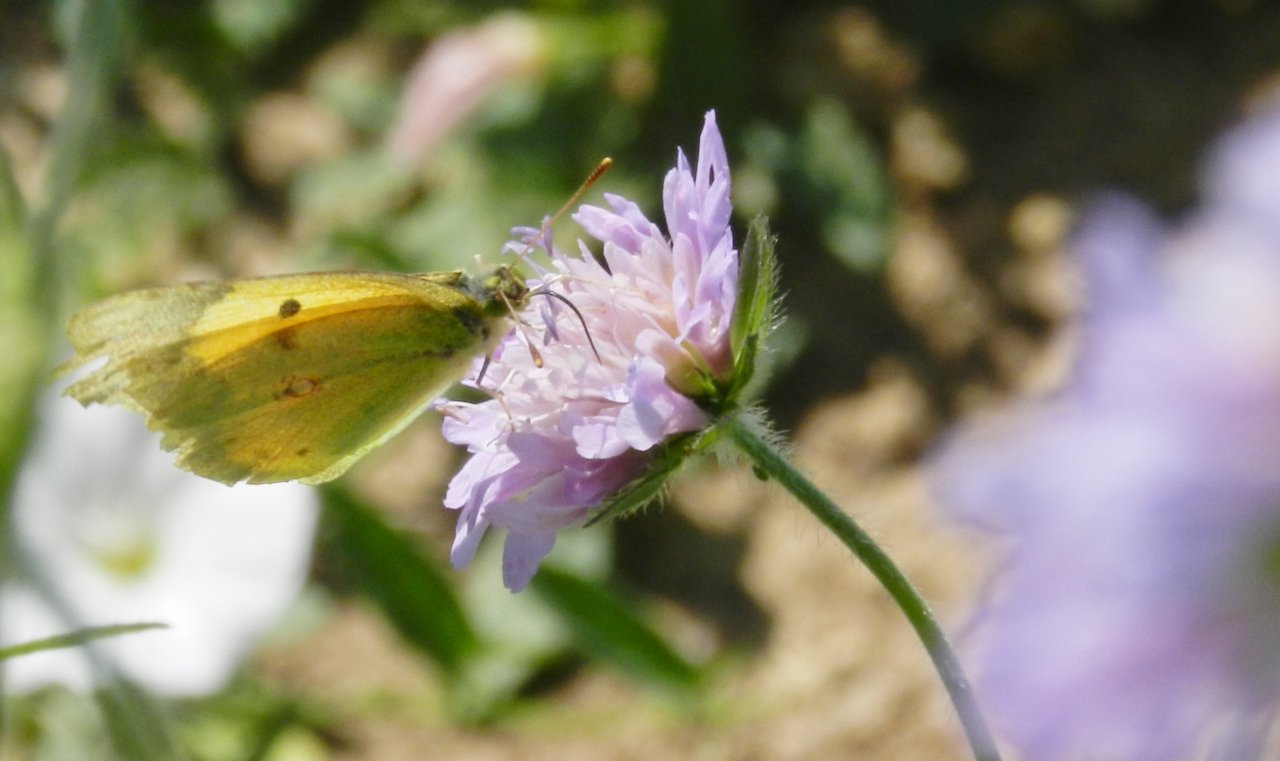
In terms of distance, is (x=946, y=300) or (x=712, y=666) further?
(x=946, y=300)

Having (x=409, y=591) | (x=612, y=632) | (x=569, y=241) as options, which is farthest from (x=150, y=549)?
(x=569, y=241)

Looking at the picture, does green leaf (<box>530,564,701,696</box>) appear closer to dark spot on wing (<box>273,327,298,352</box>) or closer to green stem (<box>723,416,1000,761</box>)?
dark spot on wing (<box>273,327,298,352</box>)

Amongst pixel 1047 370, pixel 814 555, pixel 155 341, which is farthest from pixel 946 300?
pixel 155 341

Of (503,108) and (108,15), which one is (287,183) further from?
(108,15)

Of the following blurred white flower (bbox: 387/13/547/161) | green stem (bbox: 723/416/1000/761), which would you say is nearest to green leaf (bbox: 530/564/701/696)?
blurred white flower (bbox: 387/13/547/161)

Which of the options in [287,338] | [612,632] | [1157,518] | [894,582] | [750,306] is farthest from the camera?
[612,632]

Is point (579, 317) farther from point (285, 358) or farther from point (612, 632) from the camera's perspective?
point (612, 632)
